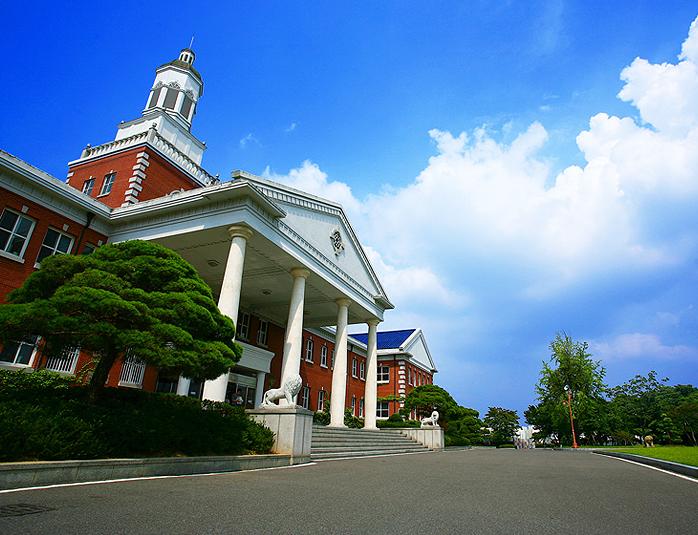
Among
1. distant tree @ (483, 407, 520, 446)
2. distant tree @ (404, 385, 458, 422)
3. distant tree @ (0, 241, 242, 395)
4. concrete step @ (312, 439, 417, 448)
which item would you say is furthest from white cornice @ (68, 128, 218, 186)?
distant tree @ (483, 407, 520, 446)

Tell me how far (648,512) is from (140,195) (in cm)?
2381

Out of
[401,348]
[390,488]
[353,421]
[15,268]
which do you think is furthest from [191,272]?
[401,348]

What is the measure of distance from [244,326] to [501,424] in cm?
4259

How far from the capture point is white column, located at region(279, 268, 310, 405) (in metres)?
18.5

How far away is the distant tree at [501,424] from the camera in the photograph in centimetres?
5450

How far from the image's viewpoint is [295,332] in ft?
62.5

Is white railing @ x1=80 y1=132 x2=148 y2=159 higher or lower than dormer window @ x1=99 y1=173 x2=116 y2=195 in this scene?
higher

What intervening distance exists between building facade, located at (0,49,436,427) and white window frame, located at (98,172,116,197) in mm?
81

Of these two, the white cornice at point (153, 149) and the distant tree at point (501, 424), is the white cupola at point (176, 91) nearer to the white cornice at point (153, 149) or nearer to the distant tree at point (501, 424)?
the white cornice at point (153, 149)

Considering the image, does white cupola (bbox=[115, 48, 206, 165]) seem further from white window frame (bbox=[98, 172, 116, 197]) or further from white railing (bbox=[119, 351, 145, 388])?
A: white railing (bbox=[119, 351, 145, 388])

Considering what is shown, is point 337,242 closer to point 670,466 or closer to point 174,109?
point 174,109

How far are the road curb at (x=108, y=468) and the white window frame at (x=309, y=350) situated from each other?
72.4ft

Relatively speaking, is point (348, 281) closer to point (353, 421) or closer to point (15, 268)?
point (353, 421)

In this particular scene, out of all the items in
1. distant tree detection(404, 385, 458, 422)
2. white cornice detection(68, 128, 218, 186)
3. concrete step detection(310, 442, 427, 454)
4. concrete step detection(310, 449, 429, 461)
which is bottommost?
concrete step detection(310, 449, 429, 461)
